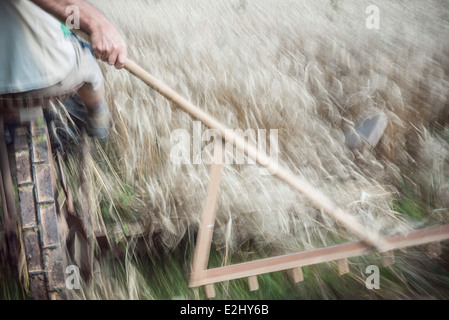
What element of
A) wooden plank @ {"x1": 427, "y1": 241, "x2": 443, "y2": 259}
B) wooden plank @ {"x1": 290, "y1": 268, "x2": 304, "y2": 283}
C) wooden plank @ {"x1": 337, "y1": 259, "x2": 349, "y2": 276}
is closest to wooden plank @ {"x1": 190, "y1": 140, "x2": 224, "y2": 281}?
wooden plank @ {"x1": 290, "y1": 268, "x2": 304, "y2": 283}

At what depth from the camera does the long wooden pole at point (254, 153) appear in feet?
2.71

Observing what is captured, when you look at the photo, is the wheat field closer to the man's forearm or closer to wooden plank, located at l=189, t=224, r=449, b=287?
wooden plank, located at l=189, t=224, r=449, b=287

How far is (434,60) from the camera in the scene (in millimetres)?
1276

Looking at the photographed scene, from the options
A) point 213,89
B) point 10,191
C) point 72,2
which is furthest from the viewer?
point 213,89

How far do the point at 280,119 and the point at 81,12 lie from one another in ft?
1.98

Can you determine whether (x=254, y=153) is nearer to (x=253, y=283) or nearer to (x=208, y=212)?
(x=208, y=212)

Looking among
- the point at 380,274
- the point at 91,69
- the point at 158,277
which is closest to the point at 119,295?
the point at 158,277

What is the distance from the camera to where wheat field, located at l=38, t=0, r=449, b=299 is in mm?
1021

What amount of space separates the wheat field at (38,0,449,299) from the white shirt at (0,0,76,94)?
1.01ft

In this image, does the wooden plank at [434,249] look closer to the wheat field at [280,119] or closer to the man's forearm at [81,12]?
the wheat field at [280,119]

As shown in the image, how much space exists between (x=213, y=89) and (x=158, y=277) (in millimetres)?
524

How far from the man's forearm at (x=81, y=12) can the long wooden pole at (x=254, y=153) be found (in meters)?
0.09

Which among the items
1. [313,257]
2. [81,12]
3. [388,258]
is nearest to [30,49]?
[81,12]

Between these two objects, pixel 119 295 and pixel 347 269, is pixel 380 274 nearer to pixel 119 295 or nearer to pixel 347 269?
pixel 347 269
